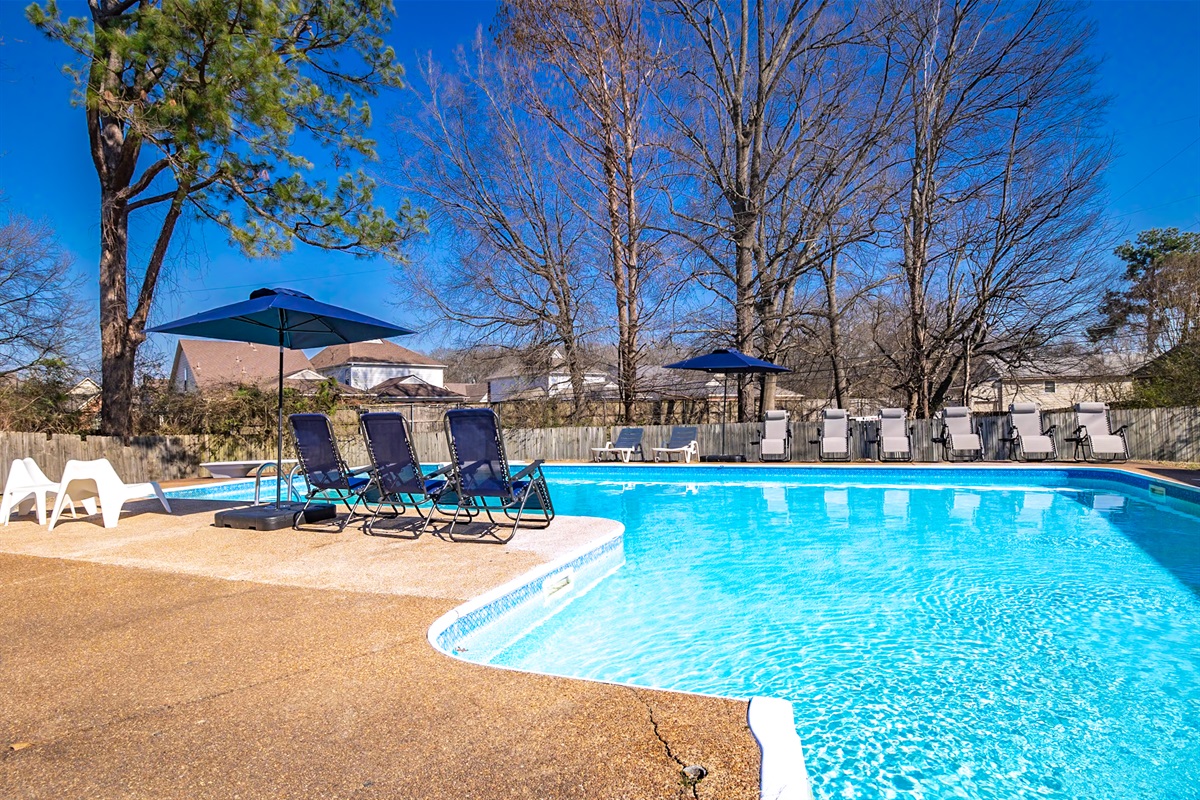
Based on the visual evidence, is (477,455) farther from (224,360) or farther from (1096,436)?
(224,360)

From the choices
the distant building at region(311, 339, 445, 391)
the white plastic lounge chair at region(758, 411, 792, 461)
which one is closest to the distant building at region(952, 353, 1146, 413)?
the white plastic lounge chair at region(758, 411, 792, 461)

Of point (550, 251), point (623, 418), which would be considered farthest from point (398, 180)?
point (623, 418)

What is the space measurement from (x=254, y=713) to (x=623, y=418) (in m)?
14.3

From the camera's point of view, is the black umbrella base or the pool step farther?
the black umbrella base

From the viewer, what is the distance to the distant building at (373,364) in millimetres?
34375

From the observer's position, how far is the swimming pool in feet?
7.87

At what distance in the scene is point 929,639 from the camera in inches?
143

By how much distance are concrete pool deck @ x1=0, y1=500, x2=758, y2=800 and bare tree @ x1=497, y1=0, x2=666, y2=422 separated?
12482 millimetres

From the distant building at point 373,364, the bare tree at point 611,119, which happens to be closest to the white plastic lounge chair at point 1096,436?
the bare tree at point 611,119

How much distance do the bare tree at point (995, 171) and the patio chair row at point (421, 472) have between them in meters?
11.6

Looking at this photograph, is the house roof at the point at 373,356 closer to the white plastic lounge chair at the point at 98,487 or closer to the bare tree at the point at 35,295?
the bare tree at the point at 35,295

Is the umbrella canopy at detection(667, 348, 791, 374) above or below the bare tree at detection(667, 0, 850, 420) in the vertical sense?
below

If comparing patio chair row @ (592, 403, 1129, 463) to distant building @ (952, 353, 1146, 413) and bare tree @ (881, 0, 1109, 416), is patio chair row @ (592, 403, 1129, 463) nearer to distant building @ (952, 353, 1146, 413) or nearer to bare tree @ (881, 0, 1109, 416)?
bare tree @ (881, 0, 1109, 416)

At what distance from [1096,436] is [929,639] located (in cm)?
995
